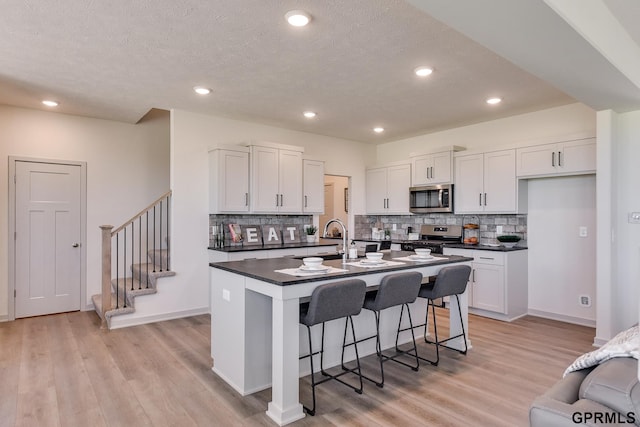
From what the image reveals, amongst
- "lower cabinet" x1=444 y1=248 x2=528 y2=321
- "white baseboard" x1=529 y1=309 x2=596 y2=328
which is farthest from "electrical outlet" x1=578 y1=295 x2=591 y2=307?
"lower cabinet" x1=444 y1=248 x2=528 y2=321

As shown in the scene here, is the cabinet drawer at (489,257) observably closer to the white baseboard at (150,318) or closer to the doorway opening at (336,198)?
the doorway opening at (336,198)

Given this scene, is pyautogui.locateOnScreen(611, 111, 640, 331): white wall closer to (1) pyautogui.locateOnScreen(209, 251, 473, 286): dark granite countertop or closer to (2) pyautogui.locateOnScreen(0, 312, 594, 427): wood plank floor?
(2) pyautogui.locateOnScreen(0, 312, 594, 427): wood plank floor

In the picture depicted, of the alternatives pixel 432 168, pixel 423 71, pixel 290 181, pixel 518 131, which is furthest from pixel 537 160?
pixel 290 181

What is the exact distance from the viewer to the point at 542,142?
4590 millimetres

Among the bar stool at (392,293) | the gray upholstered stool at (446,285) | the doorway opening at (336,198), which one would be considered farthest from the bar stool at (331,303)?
the doorway opening at (336,198)

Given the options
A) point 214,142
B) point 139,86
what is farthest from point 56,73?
point 214,142

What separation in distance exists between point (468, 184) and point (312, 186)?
2217 millimetres

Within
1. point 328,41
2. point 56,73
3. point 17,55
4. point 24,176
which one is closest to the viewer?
point 328,41

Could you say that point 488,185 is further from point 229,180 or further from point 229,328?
point 229,328

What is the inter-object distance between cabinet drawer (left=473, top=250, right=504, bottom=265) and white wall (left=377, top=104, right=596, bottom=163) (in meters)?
1.39

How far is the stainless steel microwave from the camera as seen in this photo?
555 cm

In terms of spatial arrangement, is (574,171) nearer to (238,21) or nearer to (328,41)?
(328,41)

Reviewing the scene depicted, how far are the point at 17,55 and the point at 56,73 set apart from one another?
1.32 feet

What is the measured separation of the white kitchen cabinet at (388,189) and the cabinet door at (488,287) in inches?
63.5
